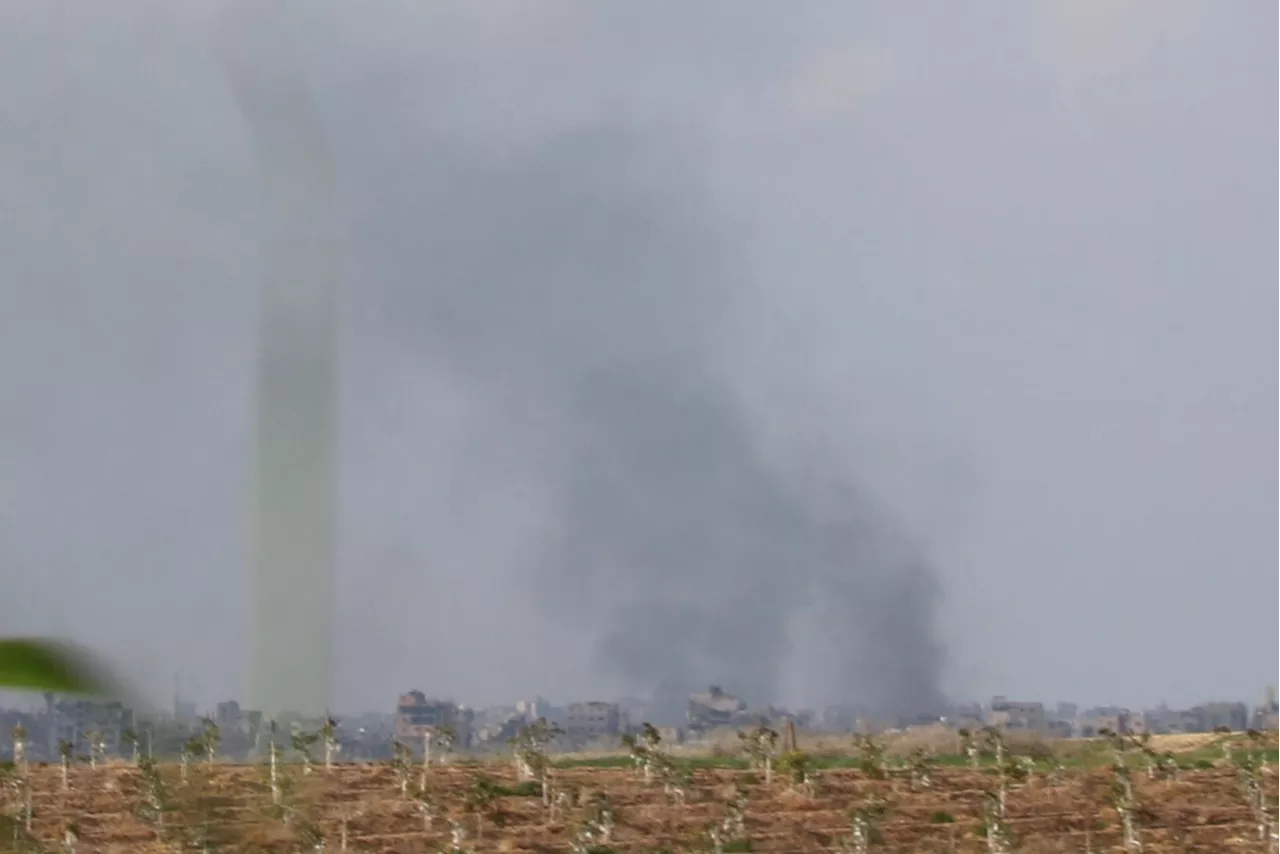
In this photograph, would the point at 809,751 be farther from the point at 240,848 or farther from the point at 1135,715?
the point at 240,848

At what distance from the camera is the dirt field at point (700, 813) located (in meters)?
11.0

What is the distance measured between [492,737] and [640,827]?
417cm

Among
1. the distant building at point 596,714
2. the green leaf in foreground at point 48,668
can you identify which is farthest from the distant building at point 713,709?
the green leaf in foreground at point 48,668

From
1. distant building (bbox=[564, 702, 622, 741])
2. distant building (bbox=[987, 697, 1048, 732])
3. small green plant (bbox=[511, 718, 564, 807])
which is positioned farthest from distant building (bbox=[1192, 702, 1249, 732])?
small green plant (bbox=[511, 718, 564, 807])

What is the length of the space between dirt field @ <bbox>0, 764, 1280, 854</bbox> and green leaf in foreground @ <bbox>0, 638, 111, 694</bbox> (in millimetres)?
9310

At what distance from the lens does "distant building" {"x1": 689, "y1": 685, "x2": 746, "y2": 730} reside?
21.7m

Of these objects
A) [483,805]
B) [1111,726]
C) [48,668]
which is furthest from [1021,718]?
[48,668]

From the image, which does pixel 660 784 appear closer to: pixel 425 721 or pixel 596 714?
pixel 425 721

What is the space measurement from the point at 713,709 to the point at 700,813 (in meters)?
13.4

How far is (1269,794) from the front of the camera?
12969mm

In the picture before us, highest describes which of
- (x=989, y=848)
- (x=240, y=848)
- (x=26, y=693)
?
(x=26, y=693)

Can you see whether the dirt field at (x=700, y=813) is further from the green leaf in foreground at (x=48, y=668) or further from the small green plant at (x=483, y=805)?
the green leaf in foreground at (x=48, y=668)

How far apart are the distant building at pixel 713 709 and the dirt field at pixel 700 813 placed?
7.24 m

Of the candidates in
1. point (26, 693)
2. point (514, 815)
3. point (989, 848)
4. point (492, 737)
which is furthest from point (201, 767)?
point (492, 737)
